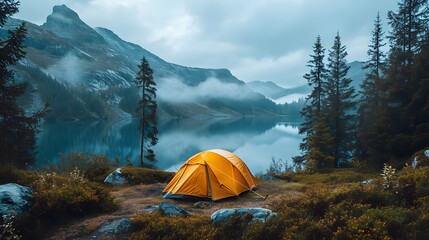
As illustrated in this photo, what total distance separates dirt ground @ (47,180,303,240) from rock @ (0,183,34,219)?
123cm

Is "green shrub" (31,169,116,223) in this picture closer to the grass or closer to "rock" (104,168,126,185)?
"rock" (104,168,126,185)

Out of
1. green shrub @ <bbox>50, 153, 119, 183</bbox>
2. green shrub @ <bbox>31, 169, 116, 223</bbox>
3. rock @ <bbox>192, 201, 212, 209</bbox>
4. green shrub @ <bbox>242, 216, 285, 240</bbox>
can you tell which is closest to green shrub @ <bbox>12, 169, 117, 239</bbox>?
green shrub @ <bbox>31, 169, 116, 223</bbox>

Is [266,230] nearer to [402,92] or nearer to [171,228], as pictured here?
[171,228]

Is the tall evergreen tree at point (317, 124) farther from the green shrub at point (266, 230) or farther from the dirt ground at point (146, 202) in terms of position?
the green shrub at point (266, 230)

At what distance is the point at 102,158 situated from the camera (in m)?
25.8

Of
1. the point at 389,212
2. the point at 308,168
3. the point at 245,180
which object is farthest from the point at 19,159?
the point at 389,212

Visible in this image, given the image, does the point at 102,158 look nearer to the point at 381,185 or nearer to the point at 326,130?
the point at 326,130

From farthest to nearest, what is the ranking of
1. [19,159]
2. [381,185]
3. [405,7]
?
[19,159] < [405,7] < [381,185]

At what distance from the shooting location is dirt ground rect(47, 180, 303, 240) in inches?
355

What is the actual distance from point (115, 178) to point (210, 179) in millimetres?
7208

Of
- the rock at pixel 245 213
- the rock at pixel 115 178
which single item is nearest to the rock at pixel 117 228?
the rock at pixel 245 213

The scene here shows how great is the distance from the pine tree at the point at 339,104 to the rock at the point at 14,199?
27782 millimetres

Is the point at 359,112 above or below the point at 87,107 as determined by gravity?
below

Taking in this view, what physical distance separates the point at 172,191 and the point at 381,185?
9.59m
